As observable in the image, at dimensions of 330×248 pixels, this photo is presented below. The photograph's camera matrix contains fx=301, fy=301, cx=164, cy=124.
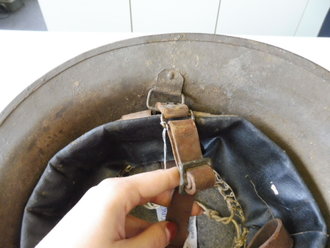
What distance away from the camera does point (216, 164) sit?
51cm

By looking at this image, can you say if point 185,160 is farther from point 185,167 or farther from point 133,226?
point 133,226

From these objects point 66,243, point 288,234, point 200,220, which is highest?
point 66,243

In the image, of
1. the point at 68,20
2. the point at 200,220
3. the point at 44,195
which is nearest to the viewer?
the point at 44,195

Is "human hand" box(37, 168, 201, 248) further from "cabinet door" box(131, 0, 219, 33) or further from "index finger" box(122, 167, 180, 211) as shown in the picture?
"cabinet door" box(131, 0, 219, 33)

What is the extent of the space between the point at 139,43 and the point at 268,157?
249 mm

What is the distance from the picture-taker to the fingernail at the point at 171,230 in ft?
1.33

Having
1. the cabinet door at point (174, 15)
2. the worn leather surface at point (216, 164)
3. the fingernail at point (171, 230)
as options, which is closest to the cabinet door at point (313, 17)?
the cabinet door at point (174, 15)

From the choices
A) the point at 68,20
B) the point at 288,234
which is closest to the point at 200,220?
the point at 288,234

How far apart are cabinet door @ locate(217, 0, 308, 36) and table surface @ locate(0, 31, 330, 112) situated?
58 cm

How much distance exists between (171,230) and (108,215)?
0.15 metres

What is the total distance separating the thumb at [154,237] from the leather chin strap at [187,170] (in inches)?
0.8

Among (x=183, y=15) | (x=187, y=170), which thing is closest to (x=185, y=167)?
(x=187, y=170)

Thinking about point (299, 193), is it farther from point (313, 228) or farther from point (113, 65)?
point (113, 65)

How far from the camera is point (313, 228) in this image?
0.37 meters
